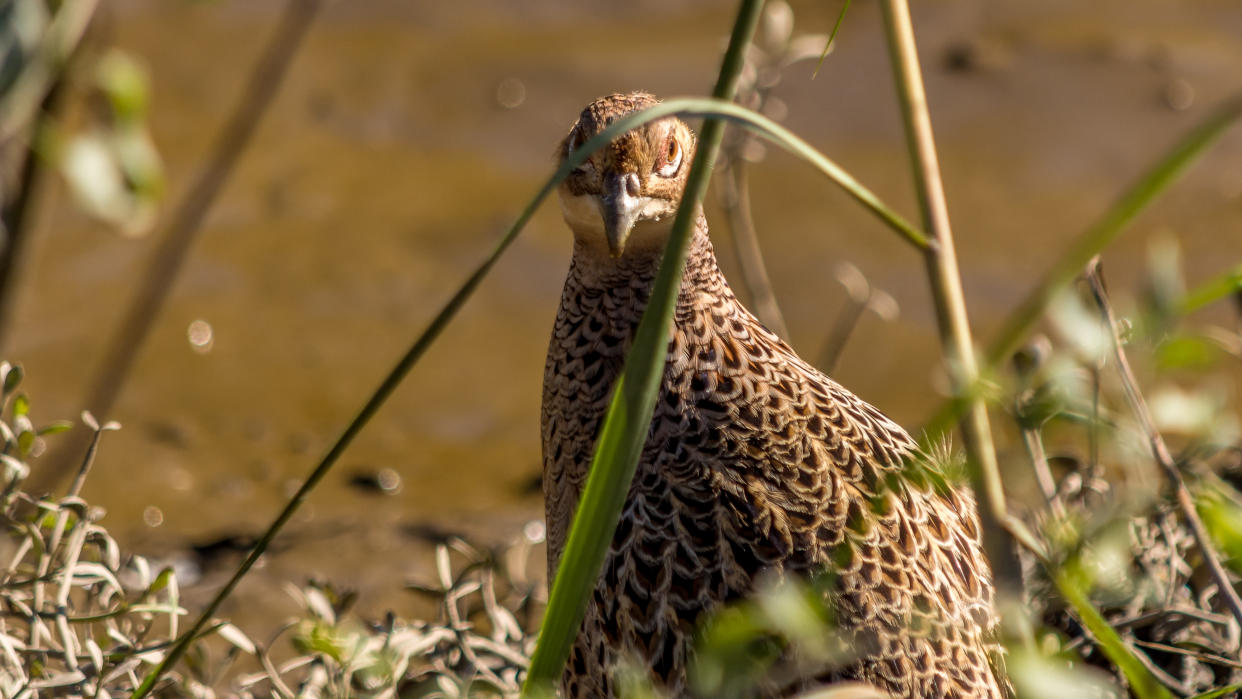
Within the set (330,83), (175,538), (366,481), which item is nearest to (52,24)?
(175,538)

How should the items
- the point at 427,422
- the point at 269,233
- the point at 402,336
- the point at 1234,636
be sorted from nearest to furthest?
the point at 1234,636 < the point at 427,422 < the point at 402,336 < the point at 269,233

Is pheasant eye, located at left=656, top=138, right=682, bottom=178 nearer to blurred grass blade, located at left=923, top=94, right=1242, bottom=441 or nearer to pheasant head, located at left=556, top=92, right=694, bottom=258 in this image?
pheasant head, located at left=556, top=92, right=694, bottom=258

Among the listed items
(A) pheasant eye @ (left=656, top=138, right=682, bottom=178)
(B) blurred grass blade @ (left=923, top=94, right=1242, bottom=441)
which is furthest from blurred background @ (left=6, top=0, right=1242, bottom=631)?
(B) blurred grass blade @ (left=923, top=94, right=1242, bottom=441)

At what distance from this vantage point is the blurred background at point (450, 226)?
5.48 m

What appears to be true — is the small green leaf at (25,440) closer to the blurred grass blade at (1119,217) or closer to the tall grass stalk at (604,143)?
the tall grass stalk at (604,143)

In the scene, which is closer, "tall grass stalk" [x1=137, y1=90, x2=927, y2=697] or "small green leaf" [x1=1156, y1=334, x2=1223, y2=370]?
"small green leaf" [x1=1156, y1=334, x2=1223, y2=370]

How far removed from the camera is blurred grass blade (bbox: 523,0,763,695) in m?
1.45

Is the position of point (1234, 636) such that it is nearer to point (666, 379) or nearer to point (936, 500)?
point (936, 500)

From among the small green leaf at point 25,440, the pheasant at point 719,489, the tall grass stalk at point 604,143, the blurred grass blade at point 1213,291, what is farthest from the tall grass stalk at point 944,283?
the small green leaf at point 25,440

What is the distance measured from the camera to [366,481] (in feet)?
18.0

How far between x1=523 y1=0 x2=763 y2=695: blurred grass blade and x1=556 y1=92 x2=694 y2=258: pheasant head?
0.96 m

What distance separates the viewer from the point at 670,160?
102 inches

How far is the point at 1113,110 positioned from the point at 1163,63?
1.88ft

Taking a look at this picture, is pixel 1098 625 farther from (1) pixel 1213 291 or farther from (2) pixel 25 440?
(2) pixel 25 440
